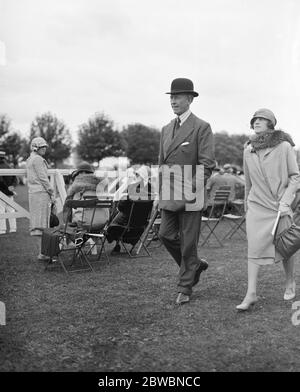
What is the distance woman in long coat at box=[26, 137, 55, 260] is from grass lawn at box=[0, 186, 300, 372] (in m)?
0.85

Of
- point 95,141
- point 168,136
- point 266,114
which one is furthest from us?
point 95,141

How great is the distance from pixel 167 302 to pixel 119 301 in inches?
20.0

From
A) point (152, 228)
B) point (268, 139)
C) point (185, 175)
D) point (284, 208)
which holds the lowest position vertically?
point (152, 228)

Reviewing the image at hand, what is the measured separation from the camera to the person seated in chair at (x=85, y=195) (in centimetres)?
769

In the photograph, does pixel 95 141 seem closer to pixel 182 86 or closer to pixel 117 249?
pixel 117 249

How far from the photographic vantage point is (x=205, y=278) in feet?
21.5

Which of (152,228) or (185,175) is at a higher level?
(185,175)

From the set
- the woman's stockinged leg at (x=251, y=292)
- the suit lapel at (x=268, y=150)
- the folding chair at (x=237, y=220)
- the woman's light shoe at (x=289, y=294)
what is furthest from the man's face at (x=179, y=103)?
the folding chair at (x=237, y=220)

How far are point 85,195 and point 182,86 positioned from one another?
309 cm

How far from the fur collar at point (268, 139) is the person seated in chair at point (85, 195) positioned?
11.0ft

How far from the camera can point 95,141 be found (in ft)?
256

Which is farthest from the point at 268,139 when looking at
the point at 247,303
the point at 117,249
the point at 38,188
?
the point at 117,249

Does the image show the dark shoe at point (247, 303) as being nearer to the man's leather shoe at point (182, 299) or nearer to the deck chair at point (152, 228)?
the man's leather shoe at point (182, 299)

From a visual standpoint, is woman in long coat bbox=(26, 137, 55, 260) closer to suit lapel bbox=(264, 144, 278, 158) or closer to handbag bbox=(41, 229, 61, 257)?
handbag bbox=(41, 229, 61, 257)
